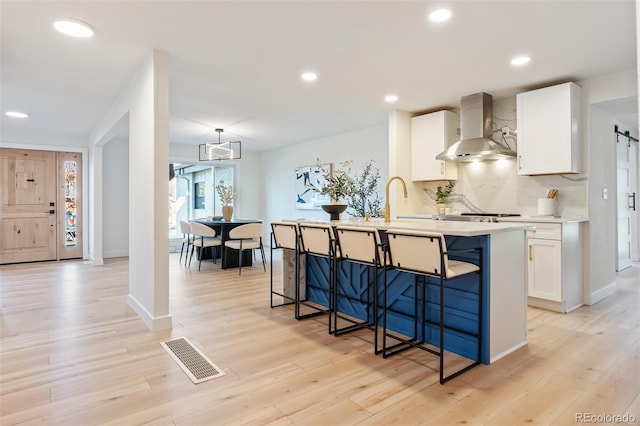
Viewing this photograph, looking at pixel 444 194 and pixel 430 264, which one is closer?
pixel 430 264

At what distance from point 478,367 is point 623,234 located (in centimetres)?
577

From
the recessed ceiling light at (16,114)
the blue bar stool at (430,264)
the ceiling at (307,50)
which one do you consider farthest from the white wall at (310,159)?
the recessed ceiling light at (16,114)

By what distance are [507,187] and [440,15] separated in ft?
9.27

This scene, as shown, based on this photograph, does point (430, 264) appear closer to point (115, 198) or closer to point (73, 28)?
point (73, 28)

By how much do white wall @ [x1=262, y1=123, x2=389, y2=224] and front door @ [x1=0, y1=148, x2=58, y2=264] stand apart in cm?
452

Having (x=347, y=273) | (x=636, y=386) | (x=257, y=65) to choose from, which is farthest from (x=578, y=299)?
(x=257, y=65)

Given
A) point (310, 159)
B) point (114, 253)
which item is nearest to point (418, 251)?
point (310, 159)

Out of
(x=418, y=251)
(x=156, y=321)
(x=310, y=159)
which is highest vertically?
(x=310, y=159)

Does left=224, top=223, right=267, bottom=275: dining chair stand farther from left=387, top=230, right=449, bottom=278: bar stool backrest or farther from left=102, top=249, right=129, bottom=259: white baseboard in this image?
left=387, top=230, right=449, bottom=278: bar stool backrest

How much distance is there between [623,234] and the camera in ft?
20.9

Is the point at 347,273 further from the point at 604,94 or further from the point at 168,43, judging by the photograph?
the point at 604,94

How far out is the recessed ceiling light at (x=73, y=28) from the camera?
274cm

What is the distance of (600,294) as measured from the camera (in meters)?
4.25

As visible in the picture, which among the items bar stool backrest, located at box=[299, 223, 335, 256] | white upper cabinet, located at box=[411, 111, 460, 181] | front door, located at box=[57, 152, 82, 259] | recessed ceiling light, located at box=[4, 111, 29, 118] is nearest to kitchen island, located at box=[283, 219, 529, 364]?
bar stool backrest, located at box=[299, 223, 335, 256]
